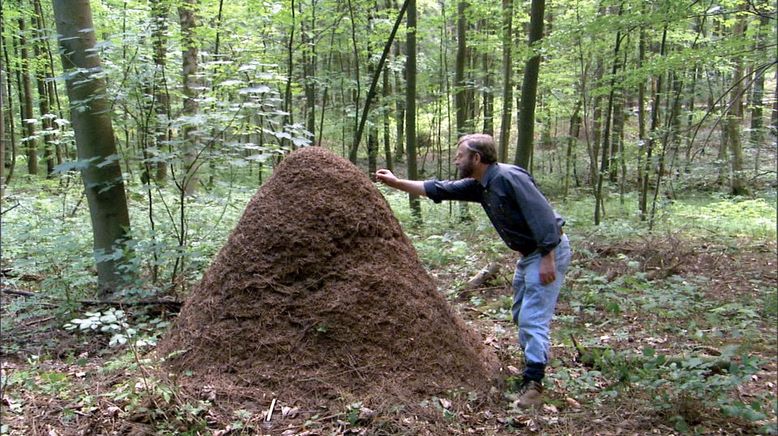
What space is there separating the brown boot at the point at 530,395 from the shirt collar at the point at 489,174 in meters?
1.47

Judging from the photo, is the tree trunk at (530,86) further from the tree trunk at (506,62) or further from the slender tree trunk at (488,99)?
the slender tree trunk at (488,99)

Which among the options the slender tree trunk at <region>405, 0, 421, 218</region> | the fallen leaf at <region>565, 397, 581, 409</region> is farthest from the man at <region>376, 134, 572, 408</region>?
the slender tree trunk at <region>405, 0, 421, 218</region>

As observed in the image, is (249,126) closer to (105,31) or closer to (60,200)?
(105,31)

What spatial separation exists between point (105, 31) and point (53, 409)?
27.7 feet

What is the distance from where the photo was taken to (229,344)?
357 centimetres

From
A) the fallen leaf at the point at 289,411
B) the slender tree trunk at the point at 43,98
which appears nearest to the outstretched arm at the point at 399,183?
the fallen leaf at the point at 289,411

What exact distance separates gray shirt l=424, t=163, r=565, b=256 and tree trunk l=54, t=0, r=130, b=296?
3856 mm

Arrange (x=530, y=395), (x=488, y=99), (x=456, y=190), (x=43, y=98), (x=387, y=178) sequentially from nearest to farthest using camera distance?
(x=530, y=395) → (x=456, y=190) → (x=387, y=178) → (x=43, y=98) → (x=488, y=99)

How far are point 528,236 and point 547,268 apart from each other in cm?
27

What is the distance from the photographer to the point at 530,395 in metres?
3.42

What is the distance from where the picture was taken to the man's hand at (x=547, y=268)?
3484 millimetres

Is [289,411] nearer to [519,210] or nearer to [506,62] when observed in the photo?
[519,210]

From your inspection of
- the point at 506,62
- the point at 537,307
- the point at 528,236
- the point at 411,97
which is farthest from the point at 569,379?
the point at 506,62

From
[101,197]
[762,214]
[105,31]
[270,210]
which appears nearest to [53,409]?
[270,210]
